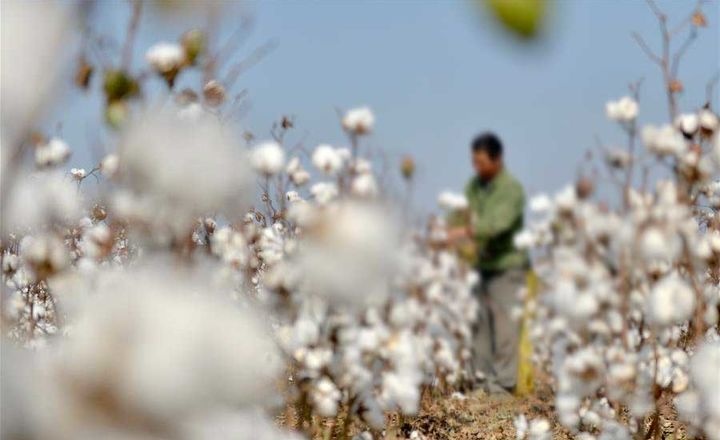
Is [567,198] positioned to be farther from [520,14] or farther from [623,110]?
[520,14]

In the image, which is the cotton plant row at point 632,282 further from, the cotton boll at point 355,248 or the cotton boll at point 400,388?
the cotton boll at point 355,248

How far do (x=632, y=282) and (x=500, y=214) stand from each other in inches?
12.6

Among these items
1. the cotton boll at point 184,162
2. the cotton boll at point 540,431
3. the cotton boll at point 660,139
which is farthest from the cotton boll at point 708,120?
the cotton boll at point 184,162

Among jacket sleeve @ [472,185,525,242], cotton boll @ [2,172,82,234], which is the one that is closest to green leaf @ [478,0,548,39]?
cotton boll @ [2,172,82,234]

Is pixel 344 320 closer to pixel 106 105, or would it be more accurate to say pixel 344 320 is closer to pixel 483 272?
pixel 483 272

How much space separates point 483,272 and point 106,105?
1375mm

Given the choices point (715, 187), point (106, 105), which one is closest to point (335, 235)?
point (106, 105)

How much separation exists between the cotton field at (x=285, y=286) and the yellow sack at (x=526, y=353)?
22 millimetres

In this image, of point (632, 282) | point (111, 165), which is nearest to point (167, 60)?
point (111, 165)

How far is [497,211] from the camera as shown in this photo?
6.20 ft

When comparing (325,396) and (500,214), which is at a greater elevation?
(500,214)

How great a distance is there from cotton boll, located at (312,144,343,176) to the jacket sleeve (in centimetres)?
29

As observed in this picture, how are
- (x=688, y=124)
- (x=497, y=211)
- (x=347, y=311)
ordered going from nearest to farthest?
(x=347, y=311) < (x=497, y=211) < (x=688, y=124)

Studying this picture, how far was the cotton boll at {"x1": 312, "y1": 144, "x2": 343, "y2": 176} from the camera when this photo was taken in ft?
5.90
